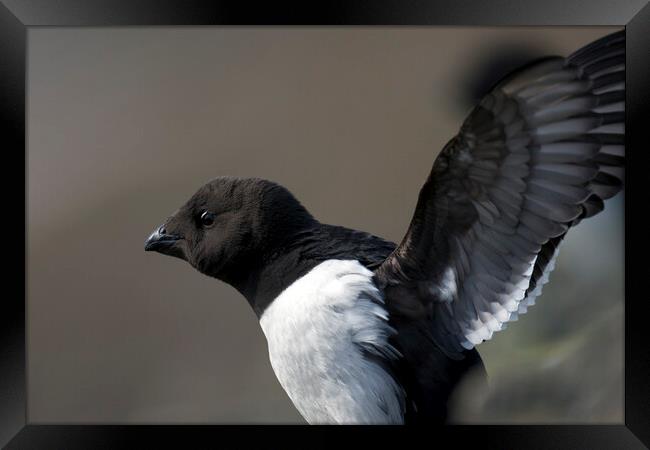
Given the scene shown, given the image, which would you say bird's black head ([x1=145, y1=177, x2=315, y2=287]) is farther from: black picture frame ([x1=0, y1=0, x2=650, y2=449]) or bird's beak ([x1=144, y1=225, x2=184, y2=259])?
black picture frame ([x1=0, y1=0, x2=650, y2=449])

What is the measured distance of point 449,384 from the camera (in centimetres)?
369

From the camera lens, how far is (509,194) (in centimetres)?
334

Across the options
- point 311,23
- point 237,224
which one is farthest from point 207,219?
point 311,23

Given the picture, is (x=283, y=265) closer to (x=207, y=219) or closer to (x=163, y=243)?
(x=207, y=219)

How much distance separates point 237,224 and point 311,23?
3.02 ft

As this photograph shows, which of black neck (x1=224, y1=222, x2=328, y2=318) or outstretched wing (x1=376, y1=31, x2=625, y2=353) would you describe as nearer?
outstretched wing (x1=376, y1=31, x2=625, y2=353)

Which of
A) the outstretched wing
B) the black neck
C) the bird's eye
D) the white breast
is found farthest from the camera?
the bird's eye

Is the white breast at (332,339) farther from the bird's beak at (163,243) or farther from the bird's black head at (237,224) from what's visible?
the bird's beak at (163,243)

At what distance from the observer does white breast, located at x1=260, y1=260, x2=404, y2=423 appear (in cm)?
348

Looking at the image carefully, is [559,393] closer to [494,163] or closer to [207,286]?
[494,163]

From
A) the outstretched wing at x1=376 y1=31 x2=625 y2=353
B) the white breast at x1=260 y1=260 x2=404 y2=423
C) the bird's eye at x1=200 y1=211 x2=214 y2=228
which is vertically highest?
the outstretched wing at x1=376 y1=31 x2=625 y2=353

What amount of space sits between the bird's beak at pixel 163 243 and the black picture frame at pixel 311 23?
582 mm

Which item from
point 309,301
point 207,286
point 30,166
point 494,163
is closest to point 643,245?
point 494,163

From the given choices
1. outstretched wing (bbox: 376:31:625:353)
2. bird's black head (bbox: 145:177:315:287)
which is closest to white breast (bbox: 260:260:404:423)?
outstretched wing (bbox: 376:31:625:353)
